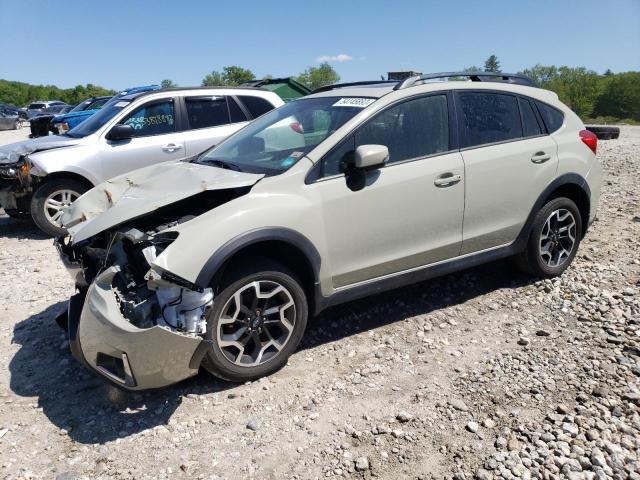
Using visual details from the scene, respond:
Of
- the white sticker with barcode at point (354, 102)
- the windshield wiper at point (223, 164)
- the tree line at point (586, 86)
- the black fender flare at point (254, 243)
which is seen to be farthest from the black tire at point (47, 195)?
the tree line at point (586, 86)

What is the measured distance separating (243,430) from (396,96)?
2585 mm

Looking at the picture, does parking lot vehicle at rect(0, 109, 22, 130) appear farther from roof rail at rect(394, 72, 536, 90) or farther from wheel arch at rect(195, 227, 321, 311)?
wheel arch at rect(195, 227, 321, 311)

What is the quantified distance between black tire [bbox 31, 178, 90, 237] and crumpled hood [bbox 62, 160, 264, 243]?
10.4ft

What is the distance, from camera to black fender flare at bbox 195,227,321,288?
118 inches

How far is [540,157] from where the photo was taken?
178 inches

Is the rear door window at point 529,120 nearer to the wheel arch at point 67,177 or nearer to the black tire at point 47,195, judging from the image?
the wheel arch at point 67,177

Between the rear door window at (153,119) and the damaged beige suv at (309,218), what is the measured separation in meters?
3.30

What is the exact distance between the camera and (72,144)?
6.97 m

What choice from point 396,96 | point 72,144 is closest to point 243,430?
point 396,96

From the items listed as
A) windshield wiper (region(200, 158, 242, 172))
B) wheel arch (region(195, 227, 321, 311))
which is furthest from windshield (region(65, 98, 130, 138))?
wheel arch (region(195, 227, 321, 311))

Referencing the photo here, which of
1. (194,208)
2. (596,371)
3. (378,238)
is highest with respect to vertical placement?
(194,208)

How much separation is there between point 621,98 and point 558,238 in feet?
220

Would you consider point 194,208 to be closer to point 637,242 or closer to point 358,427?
point 358,427

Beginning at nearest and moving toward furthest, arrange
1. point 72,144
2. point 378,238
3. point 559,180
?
point 378,238
point 559,180
point 72,144
